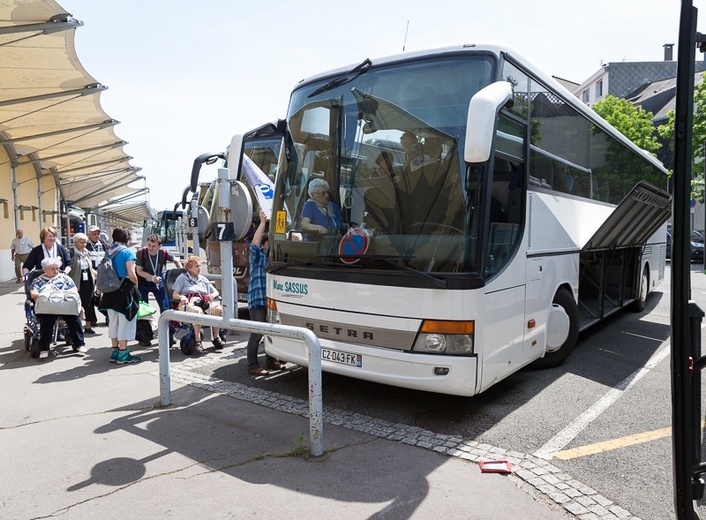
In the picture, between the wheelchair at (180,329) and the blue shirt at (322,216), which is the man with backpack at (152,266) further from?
the blue shirt at (322,216)

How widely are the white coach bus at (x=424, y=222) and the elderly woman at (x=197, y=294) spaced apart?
8.11ft

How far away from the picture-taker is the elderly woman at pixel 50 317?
7867 mm

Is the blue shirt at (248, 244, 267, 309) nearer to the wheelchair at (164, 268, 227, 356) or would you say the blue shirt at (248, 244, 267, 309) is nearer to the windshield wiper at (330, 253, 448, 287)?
the wheelchair at (164, 268, 227, 356)

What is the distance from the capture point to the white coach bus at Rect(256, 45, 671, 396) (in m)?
4.77

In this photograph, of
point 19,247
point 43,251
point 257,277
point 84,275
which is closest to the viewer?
point 257,277

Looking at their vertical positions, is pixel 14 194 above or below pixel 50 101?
below

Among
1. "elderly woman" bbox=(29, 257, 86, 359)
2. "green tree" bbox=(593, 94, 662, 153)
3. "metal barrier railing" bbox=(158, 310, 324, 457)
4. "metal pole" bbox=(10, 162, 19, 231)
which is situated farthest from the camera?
"green tree" bbox=(593, 94, 662, 153)

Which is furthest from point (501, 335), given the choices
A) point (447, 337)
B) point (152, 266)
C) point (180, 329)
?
point (152, 266)

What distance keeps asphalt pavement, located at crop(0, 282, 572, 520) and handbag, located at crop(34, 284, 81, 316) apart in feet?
6.29

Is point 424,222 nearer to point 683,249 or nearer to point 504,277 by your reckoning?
point 504,277

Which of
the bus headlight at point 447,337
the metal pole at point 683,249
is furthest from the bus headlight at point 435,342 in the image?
the metal pole at point 683,249

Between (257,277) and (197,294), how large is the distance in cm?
184

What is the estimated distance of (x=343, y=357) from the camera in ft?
17.3

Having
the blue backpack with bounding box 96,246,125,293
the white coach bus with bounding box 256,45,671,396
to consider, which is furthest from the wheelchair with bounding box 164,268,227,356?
the white coach bus with bounding box 256,45,671,396
